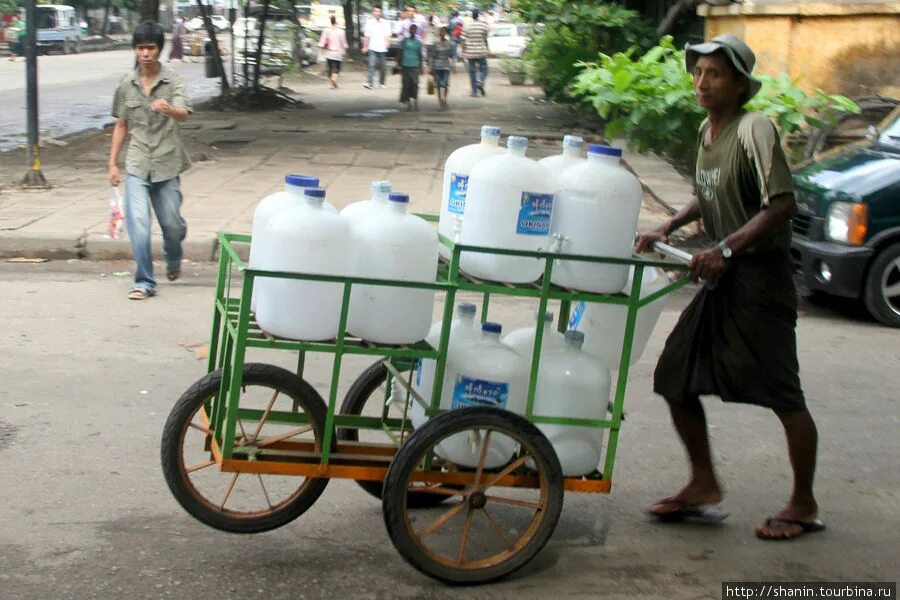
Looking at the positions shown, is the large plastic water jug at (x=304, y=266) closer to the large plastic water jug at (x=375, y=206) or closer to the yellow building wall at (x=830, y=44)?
the large plastic water jug at (x=375, y=206)

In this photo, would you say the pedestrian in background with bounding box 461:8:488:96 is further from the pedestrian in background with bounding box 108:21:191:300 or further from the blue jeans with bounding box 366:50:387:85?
the pedestrian in background with bounding box 108:21:191:300

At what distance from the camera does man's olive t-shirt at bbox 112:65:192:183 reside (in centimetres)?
755

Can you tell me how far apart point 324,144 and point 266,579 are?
483 inches

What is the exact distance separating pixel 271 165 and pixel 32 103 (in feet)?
9.52

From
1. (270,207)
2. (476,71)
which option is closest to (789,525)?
(270,207)

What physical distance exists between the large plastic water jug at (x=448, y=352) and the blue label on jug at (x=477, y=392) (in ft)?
0.12

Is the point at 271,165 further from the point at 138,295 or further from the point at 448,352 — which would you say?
the point at 448,352

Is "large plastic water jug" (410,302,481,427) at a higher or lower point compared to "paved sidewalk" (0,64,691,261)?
higher

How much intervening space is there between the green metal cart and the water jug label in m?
0.30

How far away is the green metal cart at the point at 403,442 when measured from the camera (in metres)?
3.62

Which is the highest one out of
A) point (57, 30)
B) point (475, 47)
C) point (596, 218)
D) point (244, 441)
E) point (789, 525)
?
point (596, 218)

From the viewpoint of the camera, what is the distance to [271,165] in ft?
44.3

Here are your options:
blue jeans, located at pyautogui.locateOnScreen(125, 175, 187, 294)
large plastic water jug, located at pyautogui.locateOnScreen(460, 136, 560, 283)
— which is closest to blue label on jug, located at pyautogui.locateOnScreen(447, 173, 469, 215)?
large plastic water jug, located at pyautogui.locateOnScreen(460, 136, 560, 283)

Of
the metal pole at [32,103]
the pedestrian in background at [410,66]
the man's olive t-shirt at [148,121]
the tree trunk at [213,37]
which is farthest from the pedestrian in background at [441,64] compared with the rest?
the man's olive t-shirt at [148,121]
